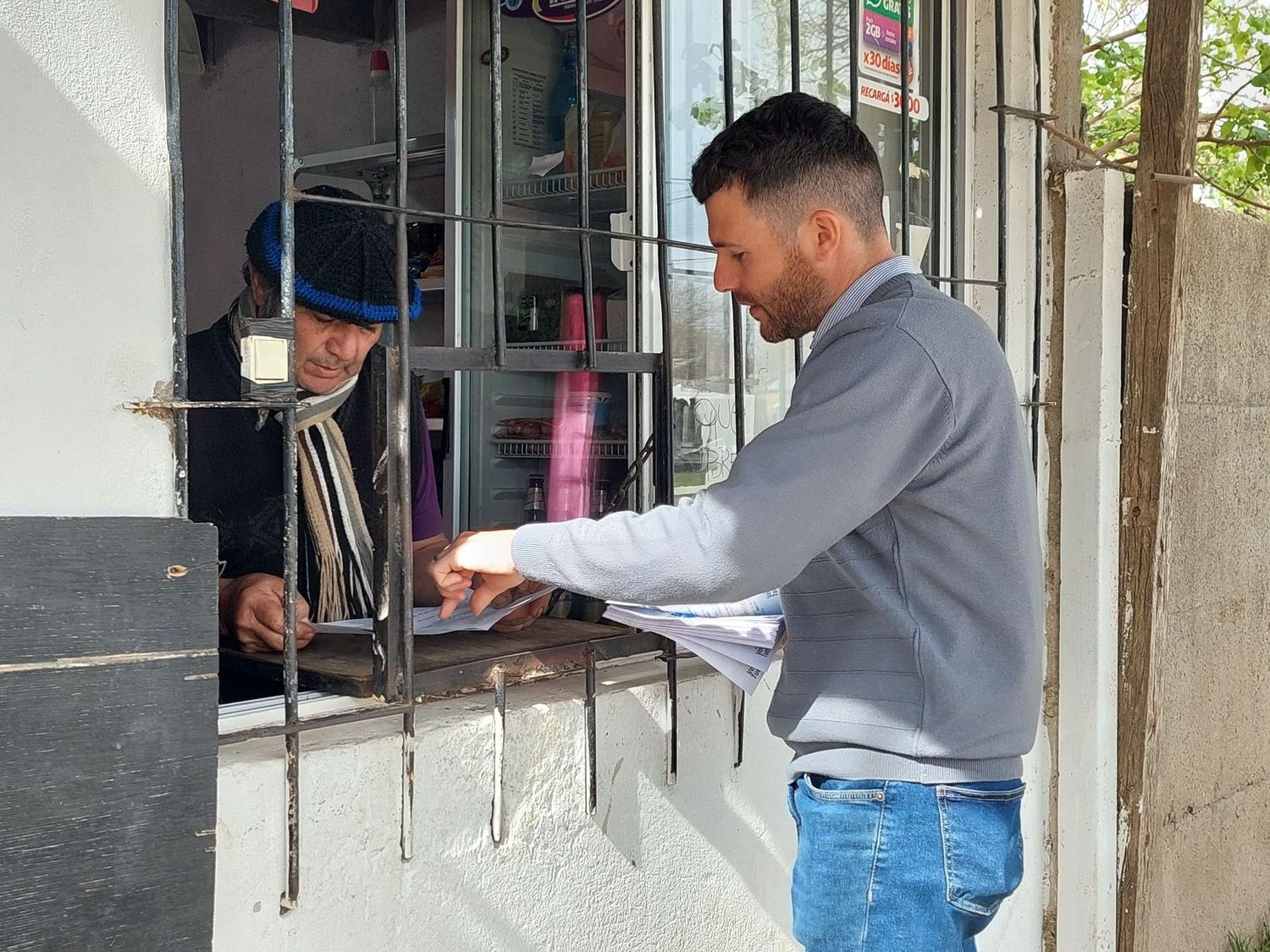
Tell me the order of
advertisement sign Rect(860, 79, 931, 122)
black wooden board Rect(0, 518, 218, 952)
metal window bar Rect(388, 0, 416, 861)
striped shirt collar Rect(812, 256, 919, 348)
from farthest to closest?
advertisement sign Rect(860, 79, 931, 122)
metal window bar Rect(388, 0, 416, 861)
striped shirt collar Rect(812, 256, 919, 348)
black wooden board Rect(0, 518, 218, 952)

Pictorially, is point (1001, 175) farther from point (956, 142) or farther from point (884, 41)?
point (884, 41)

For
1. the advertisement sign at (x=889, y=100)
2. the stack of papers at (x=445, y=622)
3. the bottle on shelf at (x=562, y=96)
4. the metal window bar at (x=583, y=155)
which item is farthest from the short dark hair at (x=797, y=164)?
the bottle on shelf at (x=562, y=96)

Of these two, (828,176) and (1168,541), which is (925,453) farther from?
(1168,541)

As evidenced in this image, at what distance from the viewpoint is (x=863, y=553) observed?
178cm

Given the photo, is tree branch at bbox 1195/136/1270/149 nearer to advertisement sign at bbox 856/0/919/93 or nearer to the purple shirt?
advertisement sign at bbox 856/0/919/93

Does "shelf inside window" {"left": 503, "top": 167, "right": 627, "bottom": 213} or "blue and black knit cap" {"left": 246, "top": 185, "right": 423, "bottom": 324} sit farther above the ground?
"shelf inside window" {"left": 503, "top": 167, "right": 627, "bottom": 213}

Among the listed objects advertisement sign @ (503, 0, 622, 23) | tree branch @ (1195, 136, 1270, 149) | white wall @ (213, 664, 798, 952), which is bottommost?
white wall @ (213, 664, 798, 952)

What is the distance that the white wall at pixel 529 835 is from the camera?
1752 millimetres

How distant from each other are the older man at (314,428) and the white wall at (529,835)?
314 mm

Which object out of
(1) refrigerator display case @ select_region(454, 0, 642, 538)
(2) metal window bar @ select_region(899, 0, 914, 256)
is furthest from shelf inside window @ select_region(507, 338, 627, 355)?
(2) metal window bar @ select_region(899, 0, 914, 256)

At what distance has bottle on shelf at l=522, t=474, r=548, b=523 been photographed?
3.52m

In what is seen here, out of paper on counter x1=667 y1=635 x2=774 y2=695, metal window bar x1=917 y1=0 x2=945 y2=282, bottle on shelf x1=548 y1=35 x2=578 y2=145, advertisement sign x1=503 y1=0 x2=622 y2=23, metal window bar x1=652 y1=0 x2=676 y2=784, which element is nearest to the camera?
paper on counter x1=667 y1=635 x2=774 y2=695

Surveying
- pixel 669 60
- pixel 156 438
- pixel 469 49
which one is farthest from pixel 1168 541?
pixel 156 438

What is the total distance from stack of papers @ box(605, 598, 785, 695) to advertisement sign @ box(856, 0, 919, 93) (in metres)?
1.78
